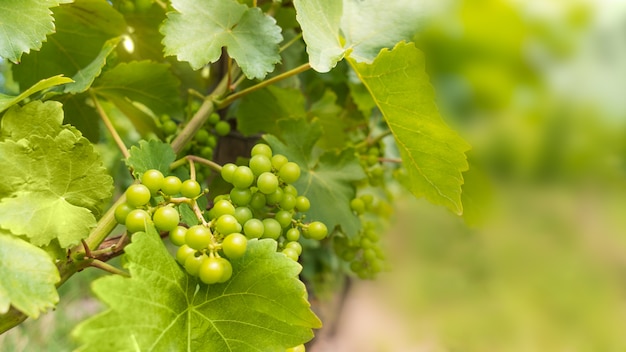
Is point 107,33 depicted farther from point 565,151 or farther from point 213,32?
point 565,151

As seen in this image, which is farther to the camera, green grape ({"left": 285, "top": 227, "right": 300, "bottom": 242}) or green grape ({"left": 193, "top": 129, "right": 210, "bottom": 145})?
green grape ({"left": 193, "top": 129, "right": 210, "bottom": 145})

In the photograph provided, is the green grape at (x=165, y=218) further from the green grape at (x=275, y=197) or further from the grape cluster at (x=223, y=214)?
the green grape at (x=275, y=197)

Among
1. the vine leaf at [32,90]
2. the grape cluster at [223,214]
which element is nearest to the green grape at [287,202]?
the grape cluster at [223,214]

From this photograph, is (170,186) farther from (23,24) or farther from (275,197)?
(23,24)

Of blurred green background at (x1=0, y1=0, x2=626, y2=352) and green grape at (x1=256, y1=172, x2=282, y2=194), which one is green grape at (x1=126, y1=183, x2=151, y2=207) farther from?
blurred green background at (x1=0, y1=0, x2=626, y2=352)

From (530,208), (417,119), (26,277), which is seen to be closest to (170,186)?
(26,277)

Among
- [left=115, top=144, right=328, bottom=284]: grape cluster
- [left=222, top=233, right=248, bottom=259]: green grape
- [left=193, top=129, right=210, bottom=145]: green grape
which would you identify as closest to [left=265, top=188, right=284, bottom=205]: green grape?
[left=115, top=144, right=328, bottom=284]: grape cluster

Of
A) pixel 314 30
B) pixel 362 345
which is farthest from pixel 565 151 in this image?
pixel 314 30
